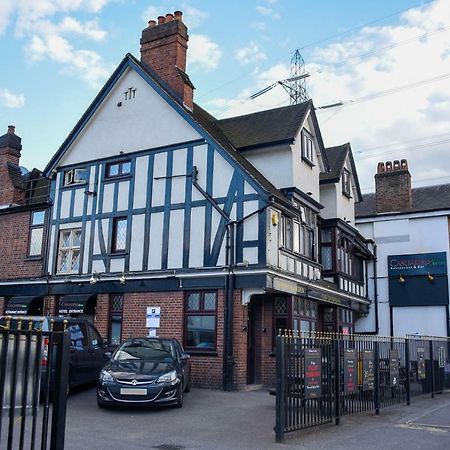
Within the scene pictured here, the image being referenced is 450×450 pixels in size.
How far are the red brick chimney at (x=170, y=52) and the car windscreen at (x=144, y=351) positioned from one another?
9.22 metres

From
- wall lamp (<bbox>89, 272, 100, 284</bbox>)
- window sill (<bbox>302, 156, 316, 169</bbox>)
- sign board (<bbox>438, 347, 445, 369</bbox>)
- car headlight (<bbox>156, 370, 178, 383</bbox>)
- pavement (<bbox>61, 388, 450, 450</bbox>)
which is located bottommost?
pavement (<bbox>61, 388, 450, 450</bbox>)

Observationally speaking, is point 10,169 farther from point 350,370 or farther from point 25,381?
point 25,381

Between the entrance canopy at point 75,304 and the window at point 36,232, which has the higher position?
the window at point 36,232

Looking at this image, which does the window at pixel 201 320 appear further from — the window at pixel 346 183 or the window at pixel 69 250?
the window at pixel 346 183

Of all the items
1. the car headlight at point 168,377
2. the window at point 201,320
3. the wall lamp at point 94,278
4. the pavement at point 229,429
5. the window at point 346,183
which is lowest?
the pavement at point 229,429

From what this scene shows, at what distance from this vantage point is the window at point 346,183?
23903mm

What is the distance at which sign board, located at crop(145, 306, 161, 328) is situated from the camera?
17.2 meters

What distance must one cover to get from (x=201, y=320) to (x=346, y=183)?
10.8 meters

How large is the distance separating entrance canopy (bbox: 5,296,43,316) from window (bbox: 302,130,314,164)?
1055cm

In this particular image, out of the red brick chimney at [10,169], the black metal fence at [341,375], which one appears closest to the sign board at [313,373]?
the black metal fence at [341,375]

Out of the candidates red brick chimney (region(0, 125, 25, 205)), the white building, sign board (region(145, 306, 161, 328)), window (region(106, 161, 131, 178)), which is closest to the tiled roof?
the white building

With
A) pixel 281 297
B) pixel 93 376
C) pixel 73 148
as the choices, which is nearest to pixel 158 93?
pixel 73 148

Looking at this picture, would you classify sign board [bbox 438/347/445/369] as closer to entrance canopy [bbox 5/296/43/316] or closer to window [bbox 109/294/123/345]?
window [bbox 109/294/123/345]

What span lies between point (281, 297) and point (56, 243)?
8280 millimetres
